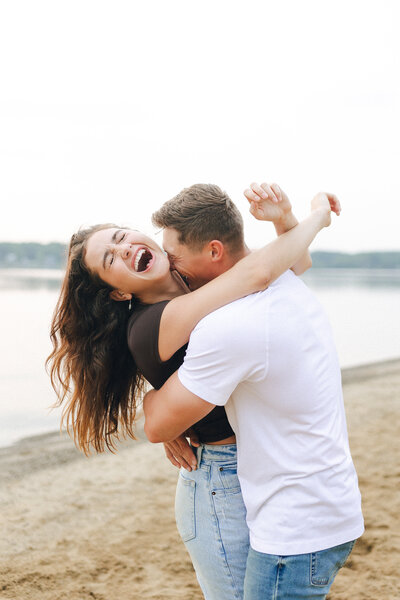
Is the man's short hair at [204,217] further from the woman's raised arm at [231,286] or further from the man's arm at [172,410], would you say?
the man's arm at [172,410]

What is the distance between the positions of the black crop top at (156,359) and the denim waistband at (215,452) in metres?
0.03

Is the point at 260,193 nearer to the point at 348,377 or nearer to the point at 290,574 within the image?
the point at 290,574

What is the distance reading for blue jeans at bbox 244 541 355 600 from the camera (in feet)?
5.47

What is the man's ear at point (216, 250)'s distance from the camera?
6.36 feet

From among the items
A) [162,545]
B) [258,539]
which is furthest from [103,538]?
[258,539]

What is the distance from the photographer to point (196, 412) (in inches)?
66.8

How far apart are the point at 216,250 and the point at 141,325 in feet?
1.12

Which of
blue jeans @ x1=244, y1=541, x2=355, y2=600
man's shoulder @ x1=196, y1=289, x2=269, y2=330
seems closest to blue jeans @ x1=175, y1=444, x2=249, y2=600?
blue jeans @ x1=244, y1=541, x2=355, y2=600

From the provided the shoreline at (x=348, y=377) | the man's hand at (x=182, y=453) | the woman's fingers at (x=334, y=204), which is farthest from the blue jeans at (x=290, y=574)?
the shoreline at (x=348, y=377)

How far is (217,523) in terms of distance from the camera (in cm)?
185

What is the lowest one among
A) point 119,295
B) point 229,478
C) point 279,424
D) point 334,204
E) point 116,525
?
point 116,525

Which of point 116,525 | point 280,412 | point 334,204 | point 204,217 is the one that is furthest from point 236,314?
point 116,525

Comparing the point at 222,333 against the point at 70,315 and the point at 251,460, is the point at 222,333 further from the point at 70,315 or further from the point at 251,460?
the point at 70,315

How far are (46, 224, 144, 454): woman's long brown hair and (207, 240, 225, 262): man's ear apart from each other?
1.30 feet
